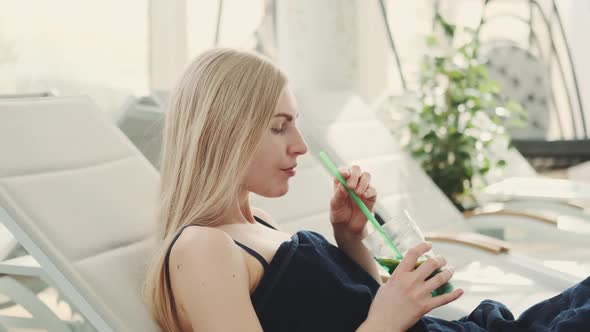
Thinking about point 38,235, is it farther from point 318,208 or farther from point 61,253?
point 318,208

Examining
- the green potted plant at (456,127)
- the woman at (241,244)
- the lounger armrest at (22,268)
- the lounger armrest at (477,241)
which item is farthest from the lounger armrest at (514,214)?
the lounger armrest at (22,268)

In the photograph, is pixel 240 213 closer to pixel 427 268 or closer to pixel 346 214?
pixel 346 214

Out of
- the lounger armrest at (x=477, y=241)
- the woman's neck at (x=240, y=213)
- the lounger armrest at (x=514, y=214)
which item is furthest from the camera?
the lounger armrest at (x=514, y=214)

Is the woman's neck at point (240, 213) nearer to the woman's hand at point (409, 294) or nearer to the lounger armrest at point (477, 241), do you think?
the woman's hand at point (409, 294)

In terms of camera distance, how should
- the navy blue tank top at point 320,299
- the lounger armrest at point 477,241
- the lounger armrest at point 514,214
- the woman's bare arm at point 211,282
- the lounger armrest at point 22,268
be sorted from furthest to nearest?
1. the lounger armrest at point 514,214
2. the lounger armrest at point 477,241
3. the lounger armrest at point 22,268
4. the navy blue tank top at point 320,299
5. the woman's bare arm at point 211,282

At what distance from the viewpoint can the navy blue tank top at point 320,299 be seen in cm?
129

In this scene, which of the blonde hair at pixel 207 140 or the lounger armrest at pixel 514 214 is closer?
the blonde hair at pixel 207 140

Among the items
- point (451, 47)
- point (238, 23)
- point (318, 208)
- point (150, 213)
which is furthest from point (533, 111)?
point (150, 213)

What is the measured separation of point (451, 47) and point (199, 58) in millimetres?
3101

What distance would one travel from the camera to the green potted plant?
4.02m

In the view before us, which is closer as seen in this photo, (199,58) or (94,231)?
(199,58)

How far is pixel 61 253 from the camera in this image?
4.59 feet

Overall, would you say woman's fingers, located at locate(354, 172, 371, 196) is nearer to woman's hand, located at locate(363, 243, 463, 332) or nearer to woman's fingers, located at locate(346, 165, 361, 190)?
woman's fingers, located at locate(346, 165, 361, 190)

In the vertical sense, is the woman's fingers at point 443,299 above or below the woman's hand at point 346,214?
above
